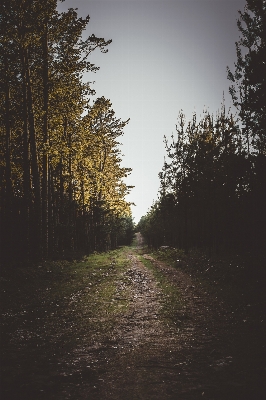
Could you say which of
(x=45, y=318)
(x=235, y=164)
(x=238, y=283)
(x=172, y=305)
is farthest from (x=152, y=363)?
(x=235, y=164)

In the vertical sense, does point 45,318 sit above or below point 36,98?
below

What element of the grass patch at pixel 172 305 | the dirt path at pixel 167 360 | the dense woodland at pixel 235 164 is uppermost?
the dense woodland at pixel 235 164

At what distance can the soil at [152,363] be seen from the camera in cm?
355

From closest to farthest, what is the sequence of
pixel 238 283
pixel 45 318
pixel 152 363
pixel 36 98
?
pixel 152 363 < pixel 45 318 < pixel 238 283 < pixel 36 98

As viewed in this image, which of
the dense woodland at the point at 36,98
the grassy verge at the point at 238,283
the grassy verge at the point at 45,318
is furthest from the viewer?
the dense woodland at the point at 36,98

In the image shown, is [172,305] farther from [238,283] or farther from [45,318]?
[238,283]

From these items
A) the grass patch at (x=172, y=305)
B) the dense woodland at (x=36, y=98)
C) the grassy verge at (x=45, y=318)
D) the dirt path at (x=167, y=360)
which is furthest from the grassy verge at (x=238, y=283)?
the dense woodland at (x=36, y=98)

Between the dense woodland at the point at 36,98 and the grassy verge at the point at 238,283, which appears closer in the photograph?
the grassy verge at the point at 238,283

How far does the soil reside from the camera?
355 centimetres

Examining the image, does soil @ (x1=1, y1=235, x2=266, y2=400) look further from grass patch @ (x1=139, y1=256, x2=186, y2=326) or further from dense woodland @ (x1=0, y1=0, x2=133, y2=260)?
dense woodland @ (x1=0, y1=0, x2=133, y2=260)

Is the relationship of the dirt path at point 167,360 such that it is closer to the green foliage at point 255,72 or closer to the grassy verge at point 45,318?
the grassy verge at point 45,318

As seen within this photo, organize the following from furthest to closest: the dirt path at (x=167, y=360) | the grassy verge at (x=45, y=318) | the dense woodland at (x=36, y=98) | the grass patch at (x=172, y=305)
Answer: the dense woodland at (x=36, y=98) < the grass patch at (x=172, y=305) < the grassy verge at (x=45, y=318) < the dirt path at (x=167, y=360)

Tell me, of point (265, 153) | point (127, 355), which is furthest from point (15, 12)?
point (127, 355)

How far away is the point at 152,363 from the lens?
14.4 feet
